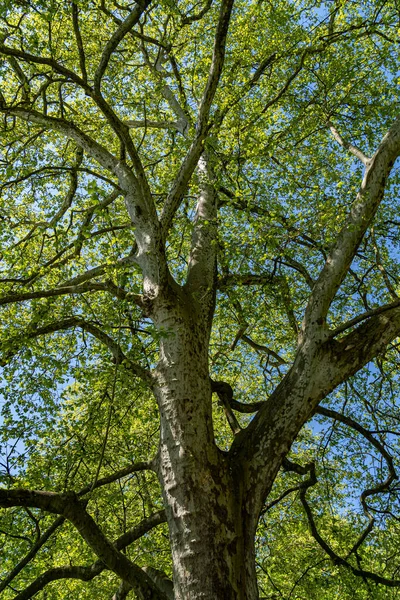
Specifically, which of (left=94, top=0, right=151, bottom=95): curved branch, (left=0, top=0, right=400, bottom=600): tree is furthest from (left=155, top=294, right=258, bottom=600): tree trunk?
(left=94, top=0, right=151, bottom=95): curved branch

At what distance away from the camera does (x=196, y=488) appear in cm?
382

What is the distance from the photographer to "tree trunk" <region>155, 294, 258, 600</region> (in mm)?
3465

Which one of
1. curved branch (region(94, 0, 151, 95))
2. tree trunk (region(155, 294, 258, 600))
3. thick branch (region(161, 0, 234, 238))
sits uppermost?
curved branch (region(94, 0, 151, 95))

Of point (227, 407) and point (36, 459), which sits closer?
point (227, 407)

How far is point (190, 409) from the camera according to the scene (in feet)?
14.2

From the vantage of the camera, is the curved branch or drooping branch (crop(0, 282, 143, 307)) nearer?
drooping branch (crop(0, 282, 143, 307))

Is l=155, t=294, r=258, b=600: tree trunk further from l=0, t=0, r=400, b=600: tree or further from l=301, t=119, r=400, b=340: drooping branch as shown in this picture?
l=301, t=119, r=400, b=340: drooping branch

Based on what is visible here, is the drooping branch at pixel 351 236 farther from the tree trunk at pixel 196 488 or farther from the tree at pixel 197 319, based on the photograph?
the tree trunk at pixel 196 488

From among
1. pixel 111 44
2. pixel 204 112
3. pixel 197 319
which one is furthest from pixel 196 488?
pixel 111 44

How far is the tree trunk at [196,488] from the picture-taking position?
346 centimetres

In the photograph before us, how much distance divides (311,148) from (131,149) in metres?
5.67

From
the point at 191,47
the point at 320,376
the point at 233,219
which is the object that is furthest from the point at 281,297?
the point at 191,47

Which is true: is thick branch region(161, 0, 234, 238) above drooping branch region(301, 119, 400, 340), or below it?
above

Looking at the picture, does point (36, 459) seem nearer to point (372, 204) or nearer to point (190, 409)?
point (190, 409)
